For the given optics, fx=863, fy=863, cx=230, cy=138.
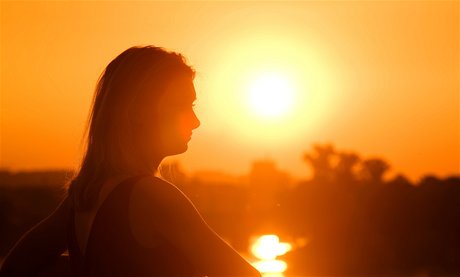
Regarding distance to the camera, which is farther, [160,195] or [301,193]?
[301,193]

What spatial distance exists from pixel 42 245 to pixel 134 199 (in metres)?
0.51

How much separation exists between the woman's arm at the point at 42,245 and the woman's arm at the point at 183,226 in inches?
17.4

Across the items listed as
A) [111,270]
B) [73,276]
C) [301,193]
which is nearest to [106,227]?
[111,270]

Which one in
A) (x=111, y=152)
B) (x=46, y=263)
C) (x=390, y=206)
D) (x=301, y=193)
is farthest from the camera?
(x=301, y=193)

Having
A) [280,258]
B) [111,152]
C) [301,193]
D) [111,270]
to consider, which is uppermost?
[301,193]

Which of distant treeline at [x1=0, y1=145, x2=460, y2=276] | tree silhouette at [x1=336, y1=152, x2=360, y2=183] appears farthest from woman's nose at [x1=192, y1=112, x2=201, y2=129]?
tree silhouette at [x1=336, y1=152, x2=360, y2=183]

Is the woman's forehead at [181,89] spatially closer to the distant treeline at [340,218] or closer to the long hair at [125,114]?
the long hair at [125,114]

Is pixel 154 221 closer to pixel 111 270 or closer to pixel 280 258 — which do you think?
pixel 111 270

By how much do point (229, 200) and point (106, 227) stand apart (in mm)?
49951

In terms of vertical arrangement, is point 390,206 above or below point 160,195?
above

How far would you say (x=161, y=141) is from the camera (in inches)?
84.4

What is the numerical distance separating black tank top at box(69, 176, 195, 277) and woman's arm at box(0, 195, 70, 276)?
32 centimetres

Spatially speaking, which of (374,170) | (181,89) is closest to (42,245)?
(181,89)

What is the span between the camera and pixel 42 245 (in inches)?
91.4
